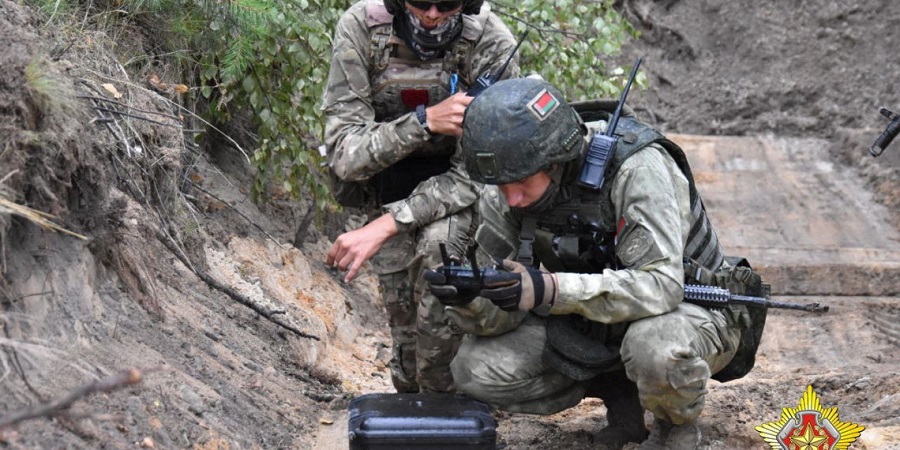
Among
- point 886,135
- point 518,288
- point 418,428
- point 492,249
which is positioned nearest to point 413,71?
point 492,249

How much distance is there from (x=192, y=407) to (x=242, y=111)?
3184 millimetres

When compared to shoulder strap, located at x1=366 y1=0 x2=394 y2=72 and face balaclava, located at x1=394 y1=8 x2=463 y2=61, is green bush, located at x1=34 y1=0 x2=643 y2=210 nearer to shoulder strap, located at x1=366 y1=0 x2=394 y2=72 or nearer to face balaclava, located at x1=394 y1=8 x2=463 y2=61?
shoulder strap, located at x1=366 y1=0 x2=394 y2=72

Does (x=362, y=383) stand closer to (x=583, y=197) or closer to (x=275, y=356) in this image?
(x=275, y=356)

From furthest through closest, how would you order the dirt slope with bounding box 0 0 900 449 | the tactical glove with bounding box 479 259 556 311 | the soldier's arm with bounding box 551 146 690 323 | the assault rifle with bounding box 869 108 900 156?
the assault rifle with bounding box 869 108 900 156 < the soldier's arm with bounding box 551 146 690 323 < the tactical glove with bounding box 479 259 556 311 < the dirt slope with bounding box 0 0 900 449

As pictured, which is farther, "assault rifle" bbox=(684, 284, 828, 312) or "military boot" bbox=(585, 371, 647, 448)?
"military boot" bbox=(585, 371, 647, 448)

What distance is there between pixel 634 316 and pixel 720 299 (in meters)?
0.35

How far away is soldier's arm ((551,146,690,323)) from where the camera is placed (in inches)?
139

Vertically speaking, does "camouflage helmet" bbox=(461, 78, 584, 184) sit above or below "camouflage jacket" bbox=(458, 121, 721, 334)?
above

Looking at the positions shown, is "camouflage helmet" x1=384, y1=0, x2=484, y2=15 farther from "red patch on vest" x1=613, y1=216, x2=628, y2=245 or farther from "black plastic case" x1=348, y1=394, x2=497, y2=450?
"black plastic case" x1=348, y1=394, x2=497, y2=450

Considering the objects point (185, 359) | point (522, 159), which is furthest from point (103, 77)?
point (522, 159)

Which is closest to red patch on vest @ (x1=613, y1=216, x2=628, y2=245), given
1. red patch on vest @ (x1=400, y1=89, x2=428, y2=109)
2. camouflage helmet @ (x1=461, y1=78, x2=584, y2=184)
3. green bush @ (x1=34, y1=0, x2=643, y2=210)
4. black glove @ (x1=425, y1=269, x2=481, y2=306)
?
camouflage helmet @ (x1=461, y1=78, x2=584, y2=184)

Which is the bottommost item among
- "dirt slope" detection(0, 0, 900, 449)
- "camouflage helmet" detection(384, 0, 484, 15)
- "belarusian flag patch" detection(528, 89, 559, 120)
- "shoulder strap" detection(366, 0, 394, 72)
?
"dirt slope" detection(0, 0, 900, 449)

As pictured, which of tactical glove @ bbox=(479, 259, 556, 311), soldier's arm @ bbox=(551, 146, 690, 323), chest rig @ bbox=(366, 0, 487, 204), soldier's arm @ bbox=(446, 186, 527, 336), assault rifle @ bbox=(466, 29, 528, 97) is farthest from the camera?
chest rig @ bbox=(366, 0, 487, 204)

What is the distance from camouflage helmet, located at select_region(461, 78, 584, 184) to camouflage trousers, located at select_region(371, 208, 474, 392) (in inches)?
28.8
